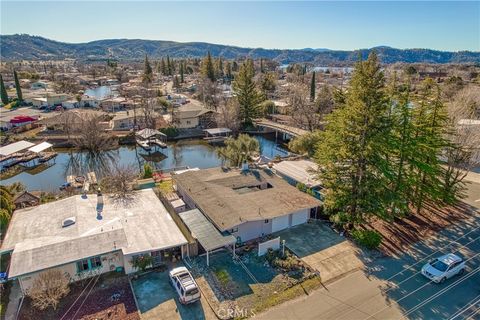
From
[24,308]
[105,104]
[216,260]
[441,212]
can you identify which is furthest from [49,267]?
[105,104]

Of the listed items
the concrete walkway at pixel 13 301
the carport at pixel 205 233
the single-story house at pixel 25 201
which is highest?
the carport at pixel 205 233

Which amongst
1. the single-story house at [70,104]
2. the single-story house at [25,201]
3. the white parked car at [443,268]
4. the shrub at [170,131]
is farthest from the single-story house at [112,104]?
the white parked car at [443,268]

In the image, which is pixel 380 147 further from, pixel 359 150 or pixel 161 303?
pixel 161 303

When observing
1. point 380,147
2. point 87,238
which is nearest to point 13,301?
point 87,238

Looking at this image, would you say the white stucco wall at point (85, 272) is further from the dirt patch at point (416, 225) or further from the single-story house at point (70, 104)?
the single-story house at point (70, 104)

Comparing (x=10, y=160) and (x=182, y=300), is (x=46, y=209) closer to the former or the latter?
(x=182, y=300)

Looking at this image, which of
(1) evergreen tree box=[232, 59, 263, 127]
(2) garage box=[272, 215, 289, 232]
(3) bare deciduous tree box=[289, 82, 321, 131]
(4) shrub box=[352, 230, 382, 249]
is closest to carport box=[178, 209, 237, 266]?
(2) garage box=[272, 215, 289, 232]
